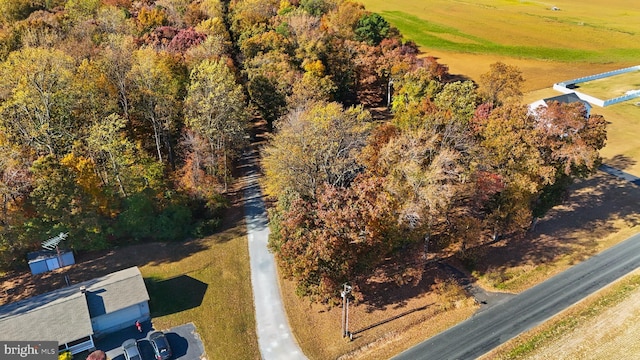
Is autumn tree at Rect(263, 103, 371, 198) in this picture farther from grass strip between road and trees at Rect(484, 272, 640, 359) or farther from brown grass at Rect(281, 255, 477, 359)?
grass strip between road and trees at Rect(484, 272, 640, 359)

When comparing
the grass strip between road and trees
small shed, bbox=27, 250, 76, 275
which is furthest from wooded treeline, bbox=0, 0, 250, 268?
the grass strip between road and trees

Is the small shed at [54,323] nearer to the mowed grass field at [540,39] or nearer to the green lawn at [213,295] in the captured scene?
the green lawn at [213,295]

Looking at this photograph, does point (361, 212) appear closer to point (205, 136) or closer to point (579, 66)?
point (205, 136)

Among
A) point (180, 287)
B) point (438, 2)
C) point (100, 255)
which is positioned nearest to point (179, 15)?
point (100, 255)

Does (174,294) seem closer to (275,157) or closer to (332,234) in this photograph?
(275,157)

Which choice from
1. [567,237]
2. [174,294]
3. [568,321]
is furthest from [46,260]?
[567,237]

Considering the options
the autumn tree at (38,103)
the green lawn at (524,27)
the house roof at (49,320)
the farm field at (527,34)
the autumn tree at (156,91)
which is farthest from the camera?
the green lawn at (524,27)

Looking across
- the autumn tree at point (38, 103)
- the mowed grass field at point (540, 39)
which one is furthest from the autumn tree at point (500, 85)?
the autumn tree at point (38, 103)
